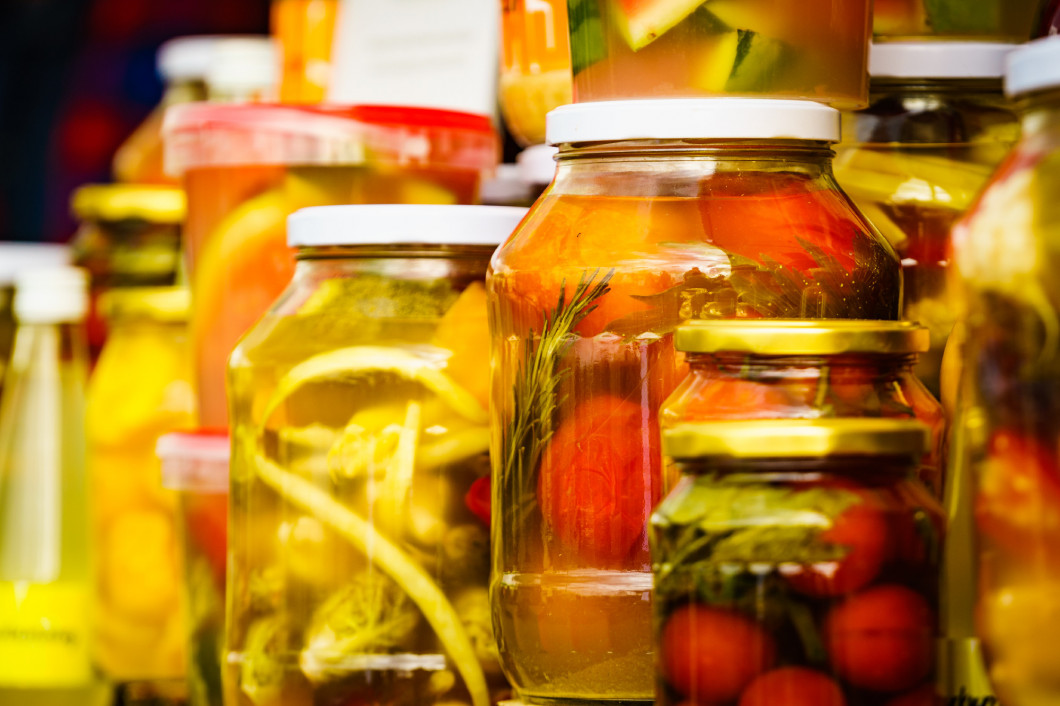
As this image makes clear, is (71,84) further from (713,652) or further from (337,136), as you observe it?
(713,652)

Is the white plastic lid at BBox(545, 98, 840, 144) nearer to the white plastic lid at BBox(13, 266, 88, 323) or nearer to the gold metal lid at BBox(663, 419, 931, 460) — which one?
the gold metal lid at BBox(663, 419, 931, 460)

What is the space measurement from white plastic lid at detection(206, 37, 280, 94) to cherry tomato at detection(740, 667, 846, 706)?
1026 millimetres

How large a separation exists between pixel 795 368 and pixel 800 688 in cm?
12

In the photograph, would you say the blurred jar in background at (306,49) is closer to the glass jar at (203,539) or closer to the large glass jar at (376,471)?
the glass jar at (203,539)

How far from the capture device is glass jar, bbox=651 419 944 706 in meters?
0.52

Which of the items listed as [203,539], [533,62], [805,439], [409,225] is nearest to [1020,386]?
[805,439]

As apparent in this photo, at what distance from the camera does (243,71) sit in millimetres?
1435

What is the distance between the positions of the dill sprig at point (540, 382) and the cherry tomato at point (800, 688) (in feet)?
0.65

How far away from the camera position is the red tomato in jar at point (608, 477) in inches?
26.7

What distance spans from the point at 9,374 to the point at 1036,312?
3.51 feet

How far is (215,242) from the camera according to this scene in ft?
3.37

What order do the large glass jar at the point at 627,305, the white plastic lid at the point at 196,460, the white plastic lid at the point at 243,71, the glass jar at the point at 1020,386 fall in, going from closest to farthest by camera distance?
the glass jar at the point at 1020,386
the large glass jar at the point at 627,305
the white plastic lid at the point at 196,460
the white plastic lid at the point at 243,71

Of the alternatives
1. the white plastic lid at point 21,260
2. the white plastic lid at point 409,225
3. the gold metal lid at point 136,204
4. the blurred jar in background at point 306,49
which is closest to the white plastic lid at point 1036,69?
the white plastic lid at point 409,225

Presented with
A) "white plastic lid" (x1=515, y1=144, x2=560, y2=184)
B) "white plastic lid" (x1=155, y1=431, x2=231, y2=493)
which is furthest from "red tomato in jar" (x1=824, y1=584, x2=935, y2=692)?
"white plastic lid" (x1=155, y1=431, x2=231, y2=493)
